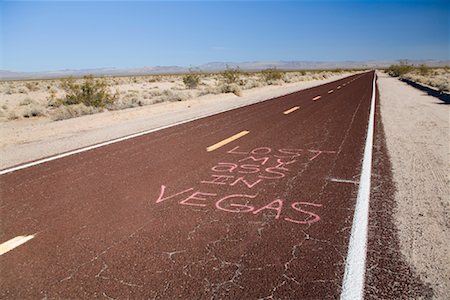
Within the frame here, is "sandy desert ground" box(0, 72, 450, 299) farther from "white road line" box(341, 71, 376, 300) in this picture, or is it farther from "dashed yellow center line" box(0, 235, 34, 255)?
"dashed yellow center line" box(0, 235, 34, 255)

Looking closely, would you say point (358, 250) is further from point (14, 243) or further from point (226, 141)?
A: point (226, 141)

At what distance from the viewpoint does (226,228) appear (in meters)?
3.81

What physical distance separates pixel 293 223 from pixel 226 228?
75 centimetres

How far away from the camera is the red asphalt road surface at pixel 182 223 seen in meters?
2.87

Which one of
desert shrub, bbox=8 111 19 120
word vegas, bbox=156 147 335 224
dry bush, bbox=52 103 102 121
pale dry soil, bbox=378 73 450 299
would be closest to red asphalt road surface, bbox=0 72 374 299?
word vegas, bbox=156 147 335 224

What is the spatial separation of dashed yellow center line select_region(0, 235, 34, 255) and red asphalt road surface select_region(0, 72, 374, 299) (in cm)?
8

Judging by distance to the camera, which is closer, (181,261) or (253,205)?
(181,261)

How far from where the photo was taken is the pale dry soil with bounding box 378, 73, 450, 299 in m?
3.12

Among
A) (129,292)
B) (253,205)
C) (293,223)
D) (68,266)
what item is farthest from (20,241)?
(293,223)

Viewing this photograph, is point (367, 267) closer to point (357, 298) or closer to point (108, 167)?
point (357, 298)

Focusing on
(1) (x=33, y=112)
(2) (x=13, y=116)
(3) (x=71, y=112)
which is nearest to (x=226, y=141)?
(3) (x=71, y=112)

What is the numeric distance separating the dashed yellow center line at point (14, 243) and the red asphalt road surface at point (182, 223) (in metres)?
0.08

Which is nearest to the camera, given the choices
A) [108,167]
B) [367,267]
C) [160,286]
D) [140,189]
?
[160,286]

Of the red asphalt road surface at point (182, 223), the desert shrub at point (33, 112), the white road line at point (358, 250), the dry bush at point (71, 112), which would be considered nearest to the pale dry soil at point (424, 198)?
the white road line at point (358, 250)
